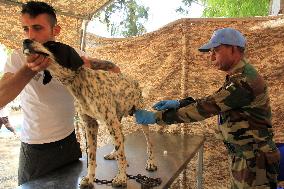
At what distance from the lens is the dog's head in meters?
1.51

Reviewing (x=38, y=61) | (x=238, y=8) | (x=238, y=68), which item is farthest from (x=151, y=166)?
(x=238, y=8)

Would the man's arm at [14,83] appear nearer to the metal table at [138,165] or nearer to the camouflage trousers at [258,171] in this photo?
the metal table at [138,165]

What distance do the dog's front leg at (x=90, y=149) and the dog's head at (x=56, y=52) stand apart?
38 cm

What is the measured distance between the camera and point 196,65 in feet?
13.0

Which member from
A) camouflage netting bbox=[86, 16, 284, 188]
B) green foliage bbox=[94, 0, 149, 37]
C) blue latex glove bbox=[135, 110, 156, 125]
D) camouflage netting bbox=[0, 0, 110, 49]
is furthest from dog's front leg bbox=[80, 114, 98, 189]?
green foliage bbox=[94, 0, 149, 37]

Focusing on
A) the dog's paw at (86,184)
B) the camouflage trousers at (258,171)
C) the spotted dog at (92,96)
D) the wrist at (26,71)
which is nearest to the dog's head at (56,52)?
the spotted dog at (92,96)

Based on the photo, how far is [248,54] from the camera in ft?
12.3

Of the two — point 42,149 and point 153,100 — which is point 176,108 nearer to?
point 42,149

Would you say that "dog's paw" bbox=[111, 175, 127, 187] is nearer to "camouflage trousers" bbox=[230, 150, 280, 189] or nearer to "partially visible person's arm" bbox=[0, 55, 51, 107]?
"partially visible person's arm" bbox=[0, 55, 51, 107]

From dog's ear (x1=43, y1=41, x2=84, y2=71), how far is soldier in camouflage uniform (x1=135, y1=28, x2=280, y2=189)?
0.73 metres

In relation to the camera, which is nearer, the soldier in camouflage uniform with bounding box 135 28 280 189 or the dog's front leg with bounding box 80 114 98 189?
the dog's front leg with bounding box 80 114 98 189

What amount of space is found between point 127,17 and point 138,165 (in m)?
9.74

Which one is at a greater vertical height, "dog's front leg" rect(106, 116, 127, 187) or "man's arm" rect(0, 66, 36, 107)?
"man's arm" rect(0, 66, 36, 107)

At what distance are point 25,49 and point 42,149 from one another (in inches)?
39.3
